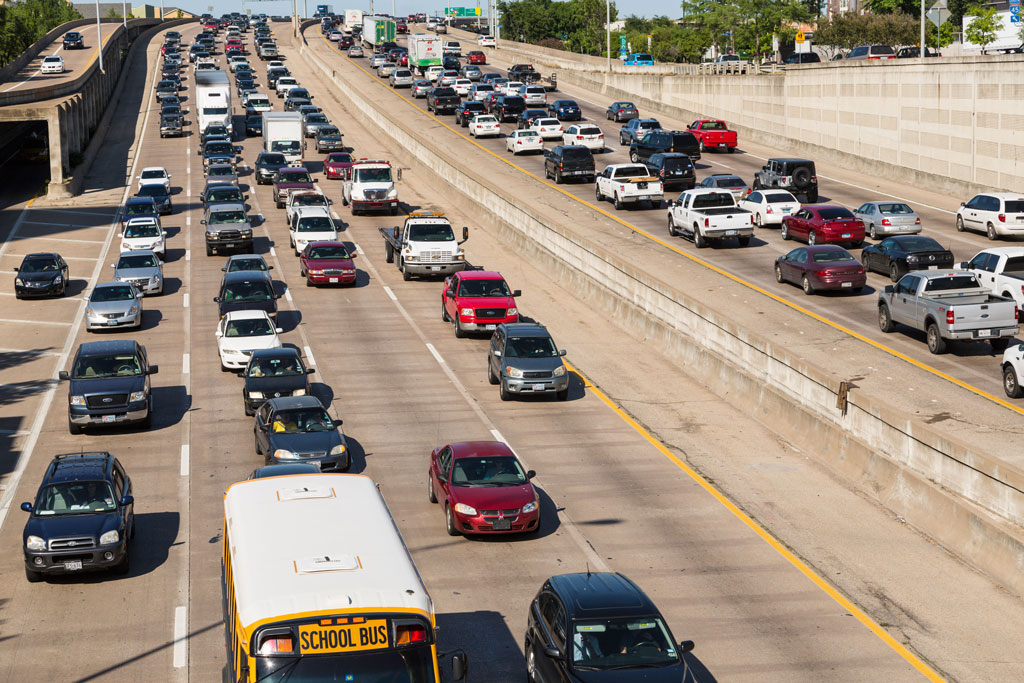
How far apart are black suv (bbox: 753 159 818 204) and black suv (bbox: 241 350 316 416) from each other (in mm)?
27114

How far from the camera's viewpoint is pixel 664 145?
6041 centimetres

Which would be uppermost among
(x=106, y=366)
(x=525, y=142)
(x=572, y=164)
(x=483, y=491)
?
(x=525, y=142)

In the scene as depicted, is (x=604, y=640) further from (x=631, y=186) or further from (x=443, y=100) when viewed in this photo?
(x=443, y=100)

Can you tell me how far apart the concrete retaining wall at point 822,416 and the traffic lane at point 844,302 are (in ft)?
7.72

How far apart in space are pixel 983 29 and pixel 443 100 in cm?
3457

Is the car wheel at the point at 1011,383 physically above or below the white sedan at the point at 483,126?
below

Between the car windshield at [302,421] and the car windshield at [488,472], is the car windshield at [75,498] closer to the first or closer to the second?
the car windshield at [302,421]

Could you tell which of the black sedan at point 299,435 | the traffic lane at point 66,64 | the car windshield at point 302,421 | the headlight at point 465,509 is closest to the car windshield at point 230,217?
the black sedan at point 299,435

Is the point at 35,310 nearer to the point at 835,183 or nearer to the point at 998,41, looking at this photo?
the point at 835,183

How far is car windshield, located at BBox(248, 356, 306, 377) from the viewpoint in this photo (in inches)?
1150

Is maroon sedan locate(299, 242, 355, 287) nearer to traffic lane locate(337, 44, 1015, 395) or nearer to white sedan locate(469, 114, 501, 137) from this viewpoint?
traffic lane locate(337, 44, 1015, 395)

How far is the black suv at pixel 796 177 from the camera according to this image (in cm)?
4991

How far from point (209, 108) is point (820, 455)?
5950cm

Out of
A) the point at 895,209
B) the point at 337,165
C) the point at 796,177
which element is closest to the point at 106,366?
the point at 895,209
